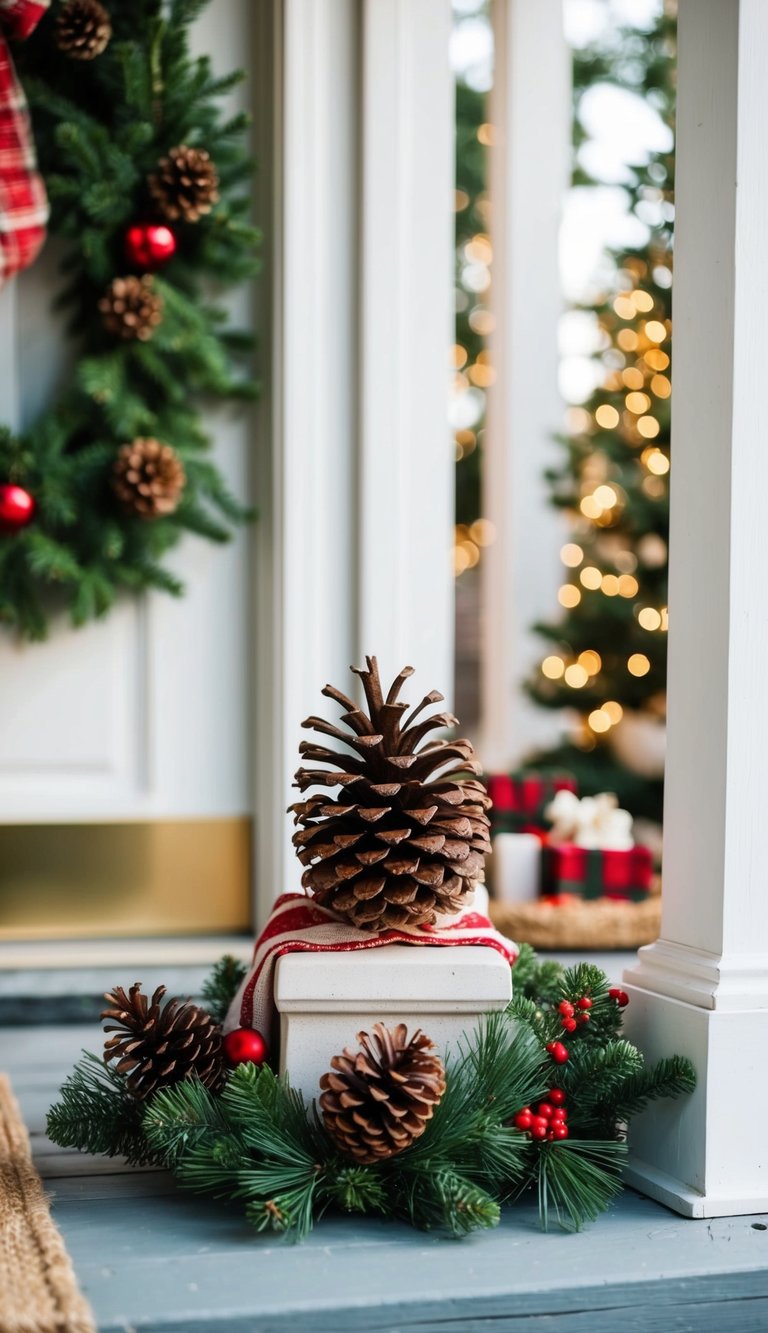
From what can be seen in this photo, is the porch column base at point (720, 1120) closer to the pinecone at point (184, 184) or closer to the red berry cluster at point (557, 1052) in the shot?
the red berry cluster at point (557, 1052)

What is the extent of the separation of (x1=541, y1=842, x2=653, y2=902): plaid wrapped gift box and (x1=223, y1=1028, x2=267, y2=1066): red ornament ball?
37.7 inches

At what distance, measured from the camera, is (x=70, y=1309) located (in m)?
0.71

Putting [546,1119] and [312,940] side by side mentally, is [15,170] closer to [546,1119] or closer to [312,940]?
[312,940]

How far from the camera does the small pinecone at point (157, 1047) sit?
0.92m

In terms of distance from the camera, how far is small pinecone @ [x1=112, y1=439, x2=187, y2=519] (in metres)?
1.62

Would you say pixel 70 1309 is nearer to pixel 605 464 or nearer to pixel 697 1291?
pixel 697 1291

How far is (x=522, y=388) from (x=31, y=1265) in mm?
2554

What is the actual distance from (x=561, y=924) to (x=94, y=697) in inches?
30.0

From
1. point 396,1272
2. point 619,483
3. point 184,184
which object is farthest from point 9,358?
point 619,483

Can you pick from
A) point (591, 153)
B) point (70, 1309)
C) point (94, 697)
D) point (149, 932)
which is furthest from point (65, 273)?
point (591, 153)

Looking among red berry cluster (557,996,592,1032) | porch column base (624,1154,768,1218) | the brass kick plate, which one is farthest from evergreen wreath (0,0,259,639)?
porch column base (624,1154,768,1218)

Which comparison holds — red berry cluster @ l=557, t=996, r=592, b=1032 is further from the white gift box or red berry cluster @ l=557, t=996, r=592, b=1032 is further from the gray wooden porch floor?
the white gift box

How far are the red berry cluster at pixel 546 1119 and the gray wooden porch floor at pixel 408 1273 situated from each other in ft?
0.21

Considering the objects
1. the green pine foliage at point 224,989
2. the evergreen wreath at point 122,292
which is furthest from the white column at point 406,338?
the green pine foliage at point 224,989
